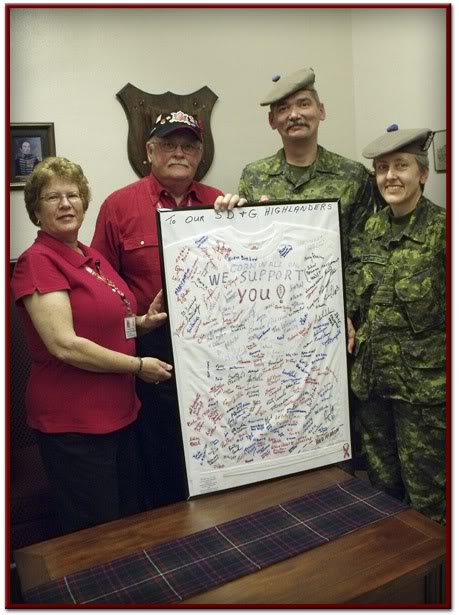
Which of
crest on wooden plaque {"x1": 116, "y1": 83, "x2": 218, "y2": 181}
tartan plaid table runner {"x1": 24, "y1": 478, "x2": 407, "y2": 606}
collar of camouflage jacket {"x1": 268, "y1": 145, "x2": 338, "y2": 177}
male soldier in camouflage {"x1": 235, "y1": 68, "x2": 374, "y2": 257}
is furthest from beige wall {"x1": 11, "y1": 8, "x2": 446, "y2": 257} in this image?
tartan plaid table runner {"x1": 24, "y1": 478, "x2": 407, "y2": 606}

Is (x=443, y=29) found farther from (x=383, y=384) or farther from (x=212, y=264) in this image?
(x=383, y=384)

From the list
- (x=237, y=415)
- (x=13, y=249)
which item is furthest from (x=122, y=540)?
(x=13, y=249)

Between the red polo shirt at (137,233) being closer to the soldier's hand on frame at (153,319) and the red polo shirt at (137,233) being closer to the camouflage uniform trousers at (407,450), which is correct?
the soldier's hand on frame at (153,319)

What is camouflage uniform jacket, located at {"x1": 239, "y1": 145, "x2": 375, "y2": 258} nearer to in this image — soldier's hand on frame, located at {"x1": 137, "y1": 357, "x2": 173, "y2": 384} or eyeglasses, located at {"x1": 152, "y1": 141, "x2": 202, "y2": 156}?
eyeglasses, located at {"x1": 152, "y1": 141, "x2": 202, "y2": 156}

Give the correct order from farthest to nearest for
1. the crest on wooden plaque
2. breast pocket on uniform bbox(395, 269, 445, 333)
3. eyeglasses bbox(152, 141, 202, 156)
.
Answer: the crest on wooden plaque, eyeglasses bbox(152, 141, 202, 156), breast pocket on uniform bbox(395, 269, 445, 333)

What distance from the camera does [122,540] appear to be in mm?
1425

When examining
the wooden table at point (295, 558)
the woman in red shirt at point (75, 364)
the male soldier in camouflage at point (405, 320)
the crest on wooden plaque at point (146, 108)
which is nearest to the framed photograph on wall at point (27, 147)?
the crest on wooden plaque at point (146, 108)

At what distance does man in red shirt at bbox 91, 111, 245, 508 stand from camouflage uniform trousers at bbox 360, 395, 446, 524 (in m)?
0.72

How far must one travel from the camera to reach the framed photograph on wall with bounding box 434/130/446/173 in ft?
7.14

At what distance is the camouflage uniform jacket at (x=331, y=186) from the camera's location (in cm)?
206

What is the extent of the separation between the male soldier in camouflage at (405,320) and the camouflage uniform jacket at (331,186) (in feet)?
0.30

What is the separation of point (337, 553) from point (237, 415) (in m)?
0.47

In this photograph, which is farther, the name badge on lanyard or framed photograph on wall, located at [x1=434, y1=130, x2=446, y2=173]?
framed photograph on wall, located at [x1=434, y1=130, x2=446, y2=173]

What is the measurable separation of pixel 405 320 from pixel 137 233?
0.98 m
